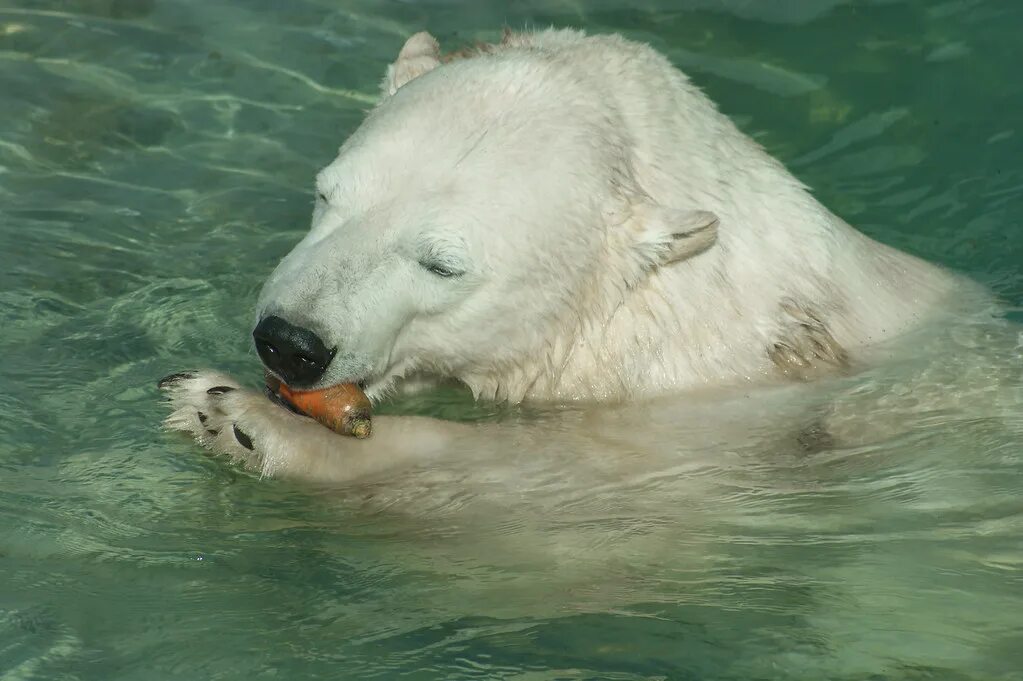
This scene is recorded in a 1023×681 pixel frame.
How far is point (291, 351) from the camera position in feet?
13.4

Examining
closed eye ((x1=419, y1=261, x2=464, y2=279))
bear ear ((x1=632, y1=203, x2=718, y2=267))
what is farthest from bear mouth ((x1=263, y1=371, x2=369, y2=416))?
bear ear ((x1=632, y1=203, x2=718, y2=267))

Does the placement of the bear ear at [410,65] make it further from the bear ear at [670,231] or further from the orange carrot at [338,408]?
the orange carrot at [338,408]

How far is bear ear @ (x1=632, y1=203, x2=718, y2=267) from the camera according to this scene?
180 inches

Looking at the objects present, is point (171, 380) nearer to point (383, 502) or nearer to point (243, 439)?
point (243, 439)

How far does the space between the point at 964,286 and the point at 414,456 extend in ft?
8.25

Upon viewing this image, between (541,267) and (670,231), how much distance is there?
44 centimetres

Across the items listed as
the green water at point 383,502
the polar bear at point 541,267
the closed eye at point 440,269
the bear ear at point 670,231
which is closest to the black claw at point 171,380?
the polar bear at point 541,267

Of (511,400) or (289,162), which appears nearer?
(511,400)

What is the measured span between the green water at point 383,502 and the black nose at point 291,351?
0.48m

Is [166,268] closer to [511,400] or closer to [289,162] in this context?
[289,162]

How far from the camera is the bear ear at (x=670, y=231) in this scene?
4578mm

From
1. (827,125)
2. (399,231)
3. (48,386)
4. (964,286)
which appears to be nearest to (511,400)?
(399,231)

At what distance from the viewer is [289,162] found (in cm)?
699

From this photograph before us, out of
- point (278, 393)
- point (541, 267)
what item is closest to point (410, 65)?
point (541, 267)
